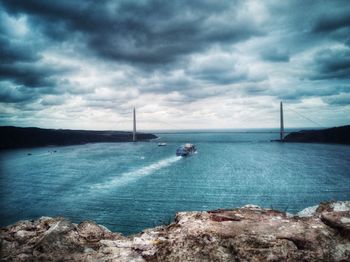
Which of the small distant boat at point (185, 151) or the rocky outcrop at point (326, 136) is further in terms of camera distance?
the rocky outcrop at point (326, 136)

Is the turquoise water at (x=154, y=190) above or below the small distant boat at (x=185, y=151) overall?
below

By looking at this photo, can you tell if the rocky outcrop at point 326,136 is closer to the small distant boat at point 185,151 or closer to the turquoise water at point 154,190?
the turquoise water at point 154,190

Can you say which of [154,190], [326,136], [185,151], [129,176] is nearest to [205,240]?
[154,190]

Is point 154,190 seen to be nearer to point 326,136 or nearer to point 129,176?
point 129,176

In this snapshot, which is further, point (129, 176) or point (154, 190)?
point (129, 176)

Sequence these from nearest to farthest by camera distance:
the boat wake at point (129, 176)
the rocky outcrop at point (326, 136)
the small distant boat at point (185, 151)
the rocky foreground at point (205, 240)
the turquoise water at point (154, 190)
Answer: the rocky foreground at point (205, 240) → the turquoise water at point (154, 190) → the boat wake at point (129, 176) → the small distant boat at point (185, 151) → the rocky outcrop at point (326, 136)

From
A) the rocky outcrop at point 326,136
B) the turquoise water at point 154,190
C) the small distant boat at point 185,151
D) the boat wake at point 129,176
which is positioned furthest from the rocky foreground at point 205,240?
the rocky outcrop at point 326,136

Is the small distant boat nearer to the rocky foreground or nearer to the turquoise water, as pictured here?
the turquoise water
